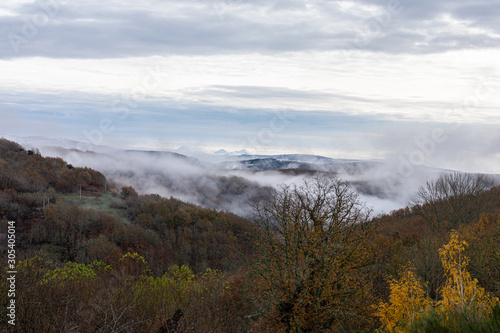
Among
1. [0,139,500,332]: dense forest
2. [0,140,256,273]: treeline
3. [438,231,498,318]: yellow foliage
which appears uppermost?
[438,231,498,318]: yellow foliage

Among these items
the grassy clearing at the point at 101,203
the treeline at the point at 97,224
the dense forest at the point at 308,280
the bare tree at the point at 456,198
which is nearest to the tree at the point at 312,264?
the dense forest at the point at 308,280

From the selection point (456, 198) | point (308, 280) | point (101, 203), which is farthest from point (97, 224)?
point (308, 280)

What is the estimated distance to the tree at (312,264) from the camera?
25109 millimetres

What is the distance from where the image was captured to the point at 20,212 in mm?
126875

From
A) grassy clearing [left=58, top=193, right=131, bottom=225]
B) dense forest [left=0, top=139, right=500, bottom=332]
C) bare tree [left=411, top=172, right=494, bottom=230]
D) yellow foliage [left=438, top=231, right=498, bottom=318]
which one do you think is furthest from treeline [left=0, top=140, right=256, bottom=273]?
yellow foliage [left=438, top=231, right=498, bottom=318]

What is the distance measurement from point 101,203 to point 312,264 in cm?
14882

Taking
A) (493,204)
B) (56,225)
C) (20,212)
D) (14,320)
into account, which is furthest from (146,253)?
(14,320)

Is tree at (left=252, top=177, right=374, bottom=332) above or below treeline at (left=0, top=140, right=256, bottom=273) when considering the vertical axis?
above

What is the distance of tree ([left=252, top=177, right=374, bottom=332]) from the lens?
989 inches

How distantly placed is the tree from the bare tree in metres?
35.8

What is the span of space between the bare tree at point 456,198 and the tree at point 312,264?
35827 mm

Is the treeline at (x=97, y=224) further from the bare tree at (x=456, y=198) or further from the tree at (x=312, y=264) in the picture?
the tree at (x=312, y=264)

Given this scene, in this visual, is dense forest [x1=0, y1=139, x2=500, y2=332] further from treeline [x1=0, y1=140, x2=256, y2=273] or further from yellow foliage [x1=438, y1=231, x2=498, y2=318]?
treeline [x1=0, y1=140, x2=256, y2=273]

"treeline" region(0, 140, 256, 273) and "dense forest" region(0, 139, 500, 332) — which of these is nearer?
"dense forest" region(0, 139, 500, 332)
